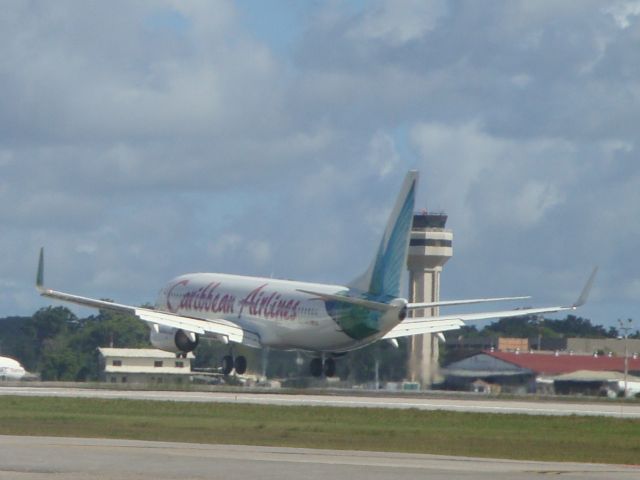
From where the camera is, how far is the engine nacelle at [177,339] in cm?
8156

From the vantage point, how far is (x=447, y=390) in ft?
269

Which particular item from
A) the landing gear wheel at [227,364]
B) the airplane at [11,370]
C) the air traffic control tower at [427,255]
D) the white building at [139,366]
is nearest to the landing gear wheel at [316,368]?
the landing gear wheel at [227,364]

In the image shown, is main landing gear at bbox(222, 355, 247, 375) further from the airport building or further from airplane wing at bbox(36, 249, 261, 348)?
the airport building

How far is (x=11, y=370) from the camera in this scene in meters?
104

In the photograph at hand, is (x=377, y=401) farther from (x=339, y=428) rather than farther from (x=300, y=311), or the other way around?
(x=339, y=428)

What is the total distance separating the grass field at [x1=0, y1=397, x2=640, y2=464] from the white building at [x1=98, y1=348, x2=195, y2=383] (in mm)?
42279

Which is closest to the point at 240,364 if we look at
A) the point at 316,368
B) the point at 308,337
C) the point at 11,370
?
the point at 316,368

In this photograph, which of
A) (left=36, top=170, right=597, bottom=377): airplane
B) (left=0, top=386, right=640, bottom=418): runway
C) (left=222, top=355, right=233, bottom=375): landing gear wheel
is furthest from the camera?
(left=222, top=355, right=233, bottom=375): landing gear wheel

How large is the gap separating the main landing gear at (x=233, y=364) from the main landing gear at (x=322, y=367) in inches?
189

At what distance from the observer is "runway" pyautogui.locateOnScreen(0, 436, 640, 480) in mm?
29484

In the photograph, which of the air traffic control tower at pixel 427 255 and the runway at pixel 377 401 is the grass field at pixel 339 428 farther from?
the air traffic control tower at pixel 427 255

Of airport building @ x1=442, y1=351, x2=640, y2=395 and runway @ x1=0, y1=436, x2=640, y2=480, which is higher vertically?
airport building @ x1=442, y1=351, x2=640, y2=395

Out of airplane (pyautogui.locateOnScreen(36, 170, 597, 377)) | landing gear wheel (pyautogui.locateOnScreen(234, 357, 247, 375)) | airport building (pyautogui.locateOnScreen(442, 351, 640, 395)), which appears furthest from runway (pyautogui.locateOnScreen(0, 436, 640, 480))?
airport building (pyautogui.locateOnScreen(442, 351, 640, 395))

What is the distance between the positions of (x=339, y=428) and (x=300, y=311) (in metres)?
27.9
